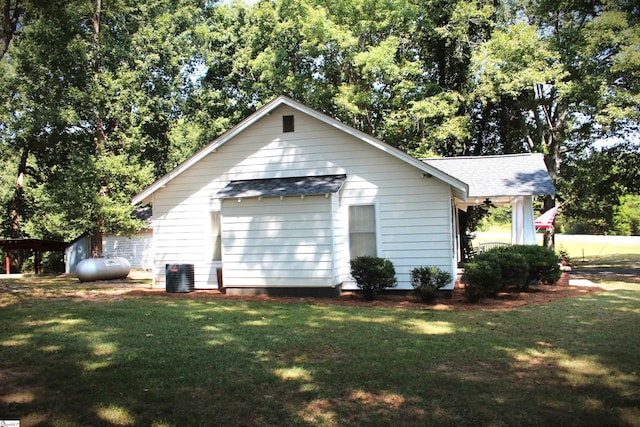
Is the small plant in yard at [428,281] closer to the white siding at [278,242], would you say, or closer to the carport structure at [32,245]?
the white siding at [278,242]

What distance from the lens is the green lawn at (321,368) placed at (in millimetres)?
4449

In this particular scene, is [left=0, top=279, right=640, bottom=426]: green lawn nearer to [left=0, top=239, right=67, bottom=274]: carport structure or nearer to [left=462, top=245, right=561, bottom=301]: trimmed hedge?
[left=462, top=245, right=561, bottom=301]: trimmed hedge

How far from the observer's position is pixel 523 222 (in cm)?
1566

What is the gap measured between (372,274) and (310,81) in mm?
17959

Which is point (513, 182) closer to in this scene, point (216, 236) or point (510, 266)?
point (510, 266)

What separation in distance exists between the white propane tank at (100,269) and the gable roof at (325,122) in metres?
5.24

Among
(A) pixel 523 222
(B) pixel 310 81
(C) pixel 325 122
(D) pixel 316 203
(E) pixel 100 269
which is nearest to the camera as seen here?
(D) pixel 316 203

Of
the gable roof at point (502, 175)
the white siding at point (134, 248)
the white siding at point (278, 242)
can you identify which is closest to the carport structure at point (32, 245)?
the white siding at point (134, 248)

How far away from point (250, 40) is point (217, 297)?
67.6ft

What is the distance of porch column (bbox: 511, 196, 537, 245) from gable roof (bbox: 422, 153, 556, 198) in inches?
26.4

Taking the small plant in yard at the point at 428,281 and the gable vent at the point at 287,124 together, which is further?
the gable vent at the point at 287,124

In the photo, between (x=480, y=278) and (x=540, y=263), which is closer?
(x=480, y=278)

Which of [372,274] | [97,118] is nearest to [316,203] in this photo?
[372,274]

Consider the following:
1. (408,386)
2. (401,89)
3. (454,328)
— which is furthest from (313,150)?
(401,89)
